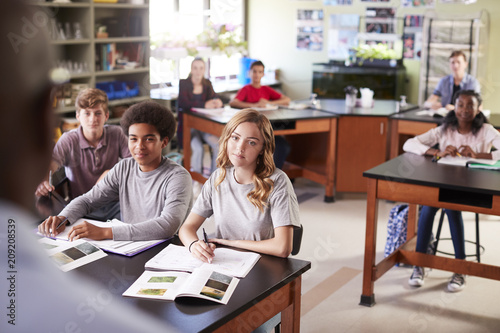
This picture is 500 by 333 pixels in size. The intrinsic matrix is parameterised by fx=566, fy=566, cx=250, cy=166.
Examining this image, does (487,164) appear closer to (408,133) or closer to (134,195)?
(408,133)

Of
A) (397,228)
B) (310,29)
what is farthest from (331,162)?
(310,29)

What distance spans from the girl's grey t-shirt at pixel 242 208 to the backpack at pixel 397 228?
1.74 meters

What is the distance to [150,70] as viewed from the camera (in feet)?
21.1

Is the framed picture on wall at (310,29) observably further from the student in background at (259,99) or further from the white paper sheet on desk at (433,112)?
the white paper sheet on desk at (433,112)

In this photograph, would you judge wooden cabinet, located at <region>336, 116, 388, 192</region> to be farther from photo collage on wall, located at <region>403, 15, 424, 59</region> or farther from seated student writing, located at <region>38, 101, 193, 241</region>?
seated student writing, located at <region>38, 101, 193, 241</region>

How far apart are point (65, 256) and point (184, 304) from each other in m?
0.51

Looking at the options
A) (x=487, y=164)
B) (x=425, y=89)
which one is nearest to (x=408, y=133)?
(x=487, y=164)

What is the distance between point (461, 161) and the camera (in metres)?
3.35

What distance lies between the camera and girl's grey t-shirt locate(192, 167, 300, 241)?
83.4 inches

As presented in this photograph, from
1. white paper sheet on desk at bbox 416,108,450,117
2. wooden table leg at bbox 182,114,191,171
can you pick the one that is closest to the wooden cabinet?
white paper sheet on desk at bbox 416,108,450,117

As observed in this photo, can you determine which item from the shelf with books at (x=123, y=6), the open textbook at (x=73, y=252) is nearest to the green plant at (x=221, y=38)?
the shelf with books at (x=123, y=6)

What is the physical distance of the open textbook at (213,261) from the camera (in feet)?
5.75

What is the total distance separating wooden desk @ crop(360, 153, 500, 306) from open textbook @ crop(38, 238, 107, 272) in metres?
1.65

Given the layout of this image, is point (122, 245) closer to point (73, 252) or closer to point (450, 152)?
point (73, 252)
